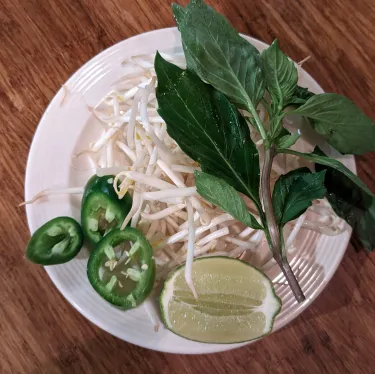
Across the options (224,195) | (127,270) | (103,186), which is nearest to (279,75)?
(224,195)

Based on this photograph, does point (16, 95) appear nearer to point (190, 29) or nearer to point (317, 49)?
point (190, 29)

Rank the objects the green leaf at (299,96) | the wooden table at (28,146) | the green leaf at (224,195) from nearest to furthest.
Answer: the green leaf at (224,195) < the green leaf at (299,96) < the wooden table at (28,146)

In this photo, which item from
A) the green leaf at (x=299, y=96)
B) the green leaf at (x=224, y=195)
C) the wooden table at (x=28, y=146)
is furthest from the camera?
the wooden table at (x=28, y=146)

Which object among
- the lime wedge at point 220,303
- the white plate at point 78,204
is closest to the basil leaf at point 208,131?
the lime wedge at point 220,303

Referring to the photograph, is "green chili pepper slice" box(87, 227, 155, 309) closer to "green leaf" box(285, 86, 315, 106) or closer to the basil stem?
the basil stem

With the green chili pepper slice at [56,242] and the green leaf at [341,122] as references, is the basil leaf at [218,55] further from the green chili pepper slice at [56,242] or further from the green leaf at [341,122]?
the green chili pepper slice at [56,242]

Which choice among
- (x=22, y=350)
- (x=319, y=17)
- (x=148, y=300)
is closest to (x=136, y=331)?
(x=148, y=300)

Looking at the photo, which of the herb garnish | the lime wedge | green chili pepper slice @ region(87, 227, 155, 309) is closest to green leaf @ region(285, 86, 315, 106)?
the herb garnish

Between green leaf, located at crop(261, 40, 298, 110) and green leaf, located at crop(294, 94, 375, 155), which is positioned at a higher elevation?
green leaf, located at crop(261, 40, 298, 110)

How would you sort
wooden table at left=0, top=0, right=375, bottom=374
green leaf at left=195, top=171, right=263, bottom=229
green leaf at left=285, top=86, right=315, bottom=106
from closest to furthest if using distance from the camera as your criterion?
green leaf at left=195, top=171, right=263, bottom=229 → green leaf at left=285, top=86, right=315, bottom=106 → wooden table at left=0, top=0, right=375, bottom=374
